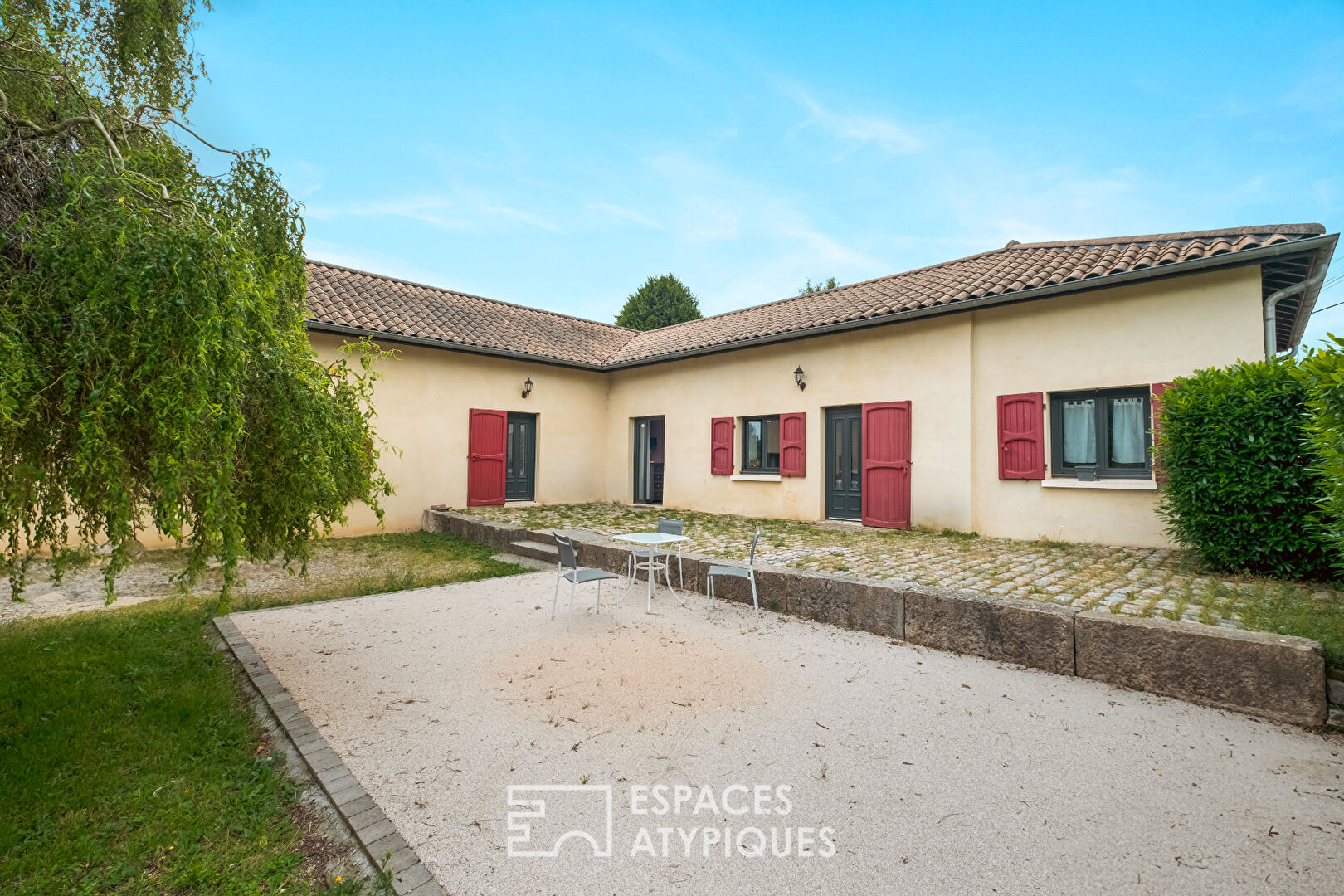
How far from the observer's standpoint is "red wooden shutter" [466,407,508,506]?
11.9m

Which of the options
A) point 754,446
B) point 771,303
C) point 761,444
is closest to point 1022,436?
point 761,444

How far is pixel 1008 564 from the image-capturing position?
6305mm

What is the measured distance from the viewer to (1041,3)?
8562 millimetres

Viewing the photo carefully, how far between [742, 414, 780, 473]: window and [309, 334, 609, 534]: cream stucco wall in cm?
415

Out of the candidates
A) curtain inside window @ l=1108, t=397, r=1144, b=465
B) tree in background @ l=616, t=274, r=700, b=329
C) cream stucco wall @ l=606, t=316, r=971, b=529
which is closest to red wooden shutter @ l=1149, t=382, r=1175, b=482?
curtain inside window @ l=1108, t=397, r=1144, b=465

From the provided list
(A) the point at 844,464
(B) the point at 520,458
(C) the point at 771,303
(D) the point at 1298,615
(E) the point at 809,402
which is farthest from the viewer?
(C) the point at 771,303

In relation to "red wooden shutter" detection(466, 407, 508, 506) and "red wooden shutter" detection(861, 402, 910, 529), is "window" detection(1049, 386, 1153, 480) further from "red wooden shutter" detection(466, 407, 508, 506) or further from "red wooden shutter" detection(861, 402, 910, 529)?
"red wooden shutter" detection(466, 407, 508, 506)

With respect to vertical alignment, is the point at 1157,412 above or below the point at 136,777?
above

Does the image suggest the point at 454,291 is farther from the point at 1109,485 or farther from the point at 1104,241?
the point at 1109,485

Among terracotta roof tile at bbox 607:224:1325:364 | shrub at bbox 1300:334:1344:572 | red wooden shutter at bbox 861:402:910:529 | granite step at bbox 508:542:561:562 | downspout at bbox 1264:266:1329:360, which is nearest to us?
shrub at bbox 1300:334:1344:572

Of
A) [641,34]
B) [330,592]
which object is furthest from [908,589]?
[641,34]

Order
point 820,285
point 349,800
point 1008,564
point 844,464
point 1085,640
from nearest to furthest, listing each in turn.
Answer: point 349,800 → point 1085,640 → point 1008,564 → point 844,464 → point 820,285

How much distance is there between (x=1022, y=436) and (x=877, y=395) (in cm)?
232

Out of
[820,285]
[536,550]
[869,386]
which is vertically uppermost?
[820,285]
